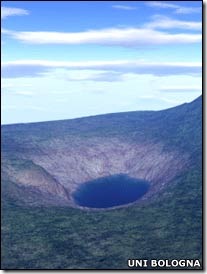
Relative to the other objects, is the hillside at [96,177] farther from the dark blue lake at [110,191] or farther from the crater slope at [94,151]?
the dark blue lake at [110,191]

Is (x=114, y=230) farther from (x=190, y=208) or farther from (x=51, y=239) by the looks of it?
(x=190, y=208)

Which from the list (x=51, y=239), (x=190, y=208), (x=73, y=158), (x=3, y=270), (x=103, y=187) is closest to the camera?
(x=3, y=270)

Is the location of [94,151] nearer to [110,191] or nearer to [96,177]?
[96,177]

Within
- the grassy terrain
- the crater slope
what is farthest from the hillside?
the crater slope

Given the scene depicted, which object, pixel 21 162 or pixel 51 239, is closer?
pixel 51 239

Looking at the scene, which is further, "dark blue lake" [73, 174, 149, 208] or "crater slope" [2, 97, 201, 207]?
"crater slope" [2, 97, 201, 207]

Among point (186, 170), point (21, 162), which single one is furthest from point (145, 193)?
point (21, 162)

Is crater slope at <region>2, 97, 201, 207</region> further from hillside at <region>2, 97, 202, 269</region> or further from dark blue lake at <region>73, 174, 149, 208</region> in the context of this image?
dark blue lake at <region>73, 174, 149, 208</region>
